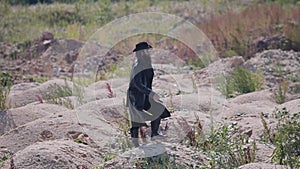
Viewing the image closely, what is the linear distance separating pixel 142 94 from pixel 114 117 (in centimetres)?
174

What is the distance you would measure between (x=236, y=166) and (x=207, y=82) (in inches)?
222

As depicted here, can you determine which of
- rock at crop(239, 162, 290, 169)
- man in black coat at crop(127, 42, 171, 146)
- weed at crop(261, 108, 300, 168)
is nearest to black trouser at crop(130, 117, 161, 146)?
man in black coat at crop(127, 42, 171, 146)

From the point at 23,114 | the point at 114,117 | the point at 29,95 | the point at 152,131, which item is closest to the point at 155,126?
the point at 152,131

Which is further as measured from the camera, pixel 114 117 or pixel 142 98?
pixel 114 117

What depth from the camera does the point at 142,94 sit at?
20.4 feet

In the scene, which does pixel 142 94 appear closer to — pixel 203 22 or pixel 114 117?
pixel 114 117

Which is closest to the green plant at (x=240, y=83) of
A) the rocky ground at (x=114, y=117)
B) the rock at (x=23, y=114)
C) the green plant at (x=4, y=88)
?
the rocky ground at (x=114, y=117)

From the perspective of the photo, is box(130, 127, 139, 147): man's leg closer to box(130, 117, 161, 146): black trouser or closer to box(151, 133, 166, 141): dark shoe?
box(130, 117, 161, 146): black trouser

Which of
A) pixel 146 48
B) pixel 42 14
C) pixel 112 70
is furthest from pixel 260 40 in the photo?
pixel 42 14

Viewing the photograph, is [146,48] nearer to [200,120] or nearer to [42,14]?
[200,120]

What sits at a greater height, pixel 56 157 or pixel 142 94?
pixel 142 94

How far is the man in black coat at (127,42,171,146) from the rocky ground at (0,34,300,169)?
0.29m

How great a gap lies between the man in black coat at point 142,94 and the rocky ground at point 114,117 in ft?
0.96

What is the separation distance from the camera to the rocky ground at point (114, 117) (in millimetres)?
6113
